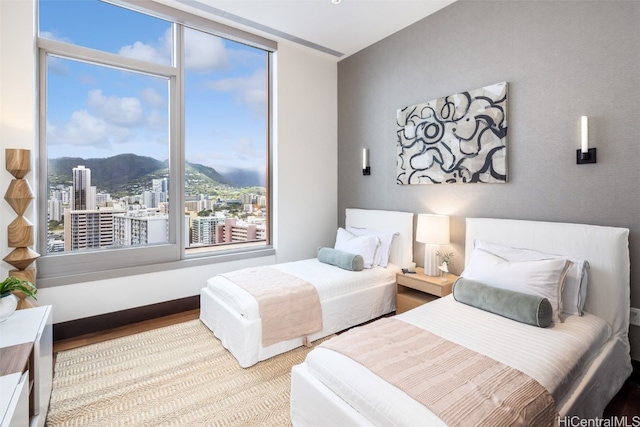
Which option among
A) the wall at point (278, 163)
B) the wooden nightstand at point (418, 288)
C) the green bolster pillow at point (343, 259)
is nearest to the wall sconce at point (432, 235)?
the wooden nightstand at point (418, 288)

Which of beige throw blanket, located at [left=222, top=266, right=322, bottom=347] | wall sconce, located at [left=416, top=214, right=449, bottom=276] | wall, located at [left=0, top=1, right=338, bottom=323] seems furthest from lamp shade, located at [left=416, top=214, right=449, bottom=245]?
wall, located at [left=0, top=1, right=338, bottom=323]

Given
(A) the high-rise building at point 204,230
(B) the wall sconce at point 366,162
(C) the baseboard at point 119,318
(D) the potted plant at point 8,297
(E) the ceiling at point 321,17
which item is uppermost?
(E) the ceiling at point 321,17

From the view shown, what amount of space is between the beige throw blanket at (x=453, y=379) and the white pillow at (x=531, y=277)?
0.72m

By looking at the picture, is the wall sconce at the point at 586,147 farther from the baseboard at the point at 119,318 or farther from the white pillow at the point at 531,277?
the baseboard at the point at 119,318

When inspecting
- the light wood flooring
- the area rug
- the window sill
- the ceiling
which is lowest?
the area rug

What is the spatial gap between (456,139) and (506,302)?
63.4 inches

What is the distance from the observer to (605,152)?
2.12 meters

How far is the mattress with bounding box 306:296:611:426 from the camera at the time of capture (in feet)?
4.15

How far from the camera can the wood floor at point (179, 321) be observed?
1.83 m

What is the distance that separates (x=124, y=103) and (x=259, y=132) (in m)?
1.48

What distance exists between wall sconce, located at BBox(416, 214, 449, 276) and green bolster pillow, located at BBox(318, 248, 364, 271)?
63 centimetres

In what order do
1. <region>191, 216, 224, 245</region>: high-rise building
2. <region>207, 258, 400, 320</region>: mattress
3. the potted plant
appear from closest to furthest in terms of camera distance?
the potted plant
<region>207, 258, 400, 320</region>: mattress
<region>191, 216, 224, 245</region>: high-rise building

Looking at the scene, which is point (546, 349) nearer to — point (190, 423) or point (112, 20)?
point (190, 423)

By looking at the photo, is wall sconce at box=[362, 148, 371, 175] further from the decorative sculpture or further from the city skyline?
the decorative sculpture
